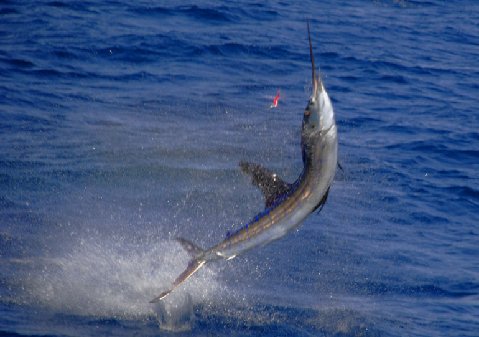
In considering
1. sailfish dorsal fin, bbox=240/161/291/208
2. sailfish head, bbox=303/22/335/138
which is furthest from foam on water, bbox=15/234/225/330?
sailfish head, bbox=303/22/335/138

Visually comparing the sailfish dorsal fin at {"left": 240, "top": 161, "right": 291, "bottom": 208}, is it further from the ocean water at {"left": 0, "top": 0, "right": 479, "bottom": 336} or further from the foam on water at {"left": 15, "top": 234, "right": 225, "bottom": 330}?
the foam on water at {"left": 15, "top": 234, "right": 225, "bottom": 330}

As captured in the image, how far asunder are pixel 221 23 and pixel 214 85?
14.4 feet

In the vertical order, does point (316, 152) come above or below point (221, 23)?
above

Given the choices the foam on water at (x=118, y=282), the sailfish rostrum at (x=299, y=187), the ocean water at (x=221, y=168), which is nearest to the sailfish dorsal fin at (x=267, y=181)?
the sailfish rostrum at (x=299, y=187)

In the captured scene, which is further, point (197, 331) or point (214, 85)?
point (214, 85)

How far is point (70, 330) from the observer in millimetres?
7945

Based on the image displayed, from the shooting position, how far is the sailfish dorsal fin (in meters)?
6.25

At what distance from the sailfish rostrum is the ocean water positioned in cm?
186

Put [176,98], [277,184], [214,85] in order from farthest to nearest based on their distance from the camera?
[214,85], [176,98], [277,184]

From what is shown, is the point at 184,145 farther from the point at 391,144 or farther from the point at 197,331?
the point at 197,331

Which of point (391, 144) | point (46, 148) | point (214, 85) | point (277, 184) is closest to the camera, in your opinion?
point (277, 184)

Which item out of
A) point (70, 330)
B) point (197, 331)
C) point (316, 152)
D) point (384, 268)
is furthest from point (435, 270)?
point (316, 152)

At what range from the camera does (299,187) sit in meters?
6.12

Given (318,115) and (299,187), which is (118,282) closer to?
(299,187)
